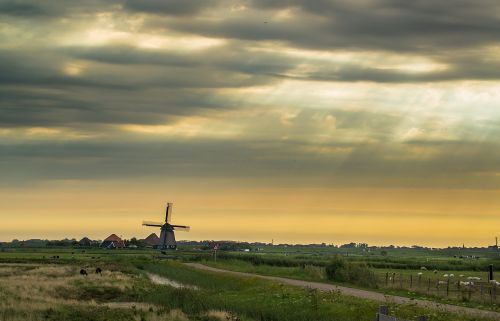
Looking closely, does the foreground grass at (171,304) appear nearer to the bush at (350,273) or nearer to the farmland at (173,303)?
the farmland at (173,303)

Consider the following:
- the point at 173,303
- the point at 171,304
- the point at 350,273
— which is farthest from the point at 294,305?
the point at 350,273

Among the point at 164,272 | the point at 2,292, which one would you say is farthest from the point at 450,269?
the point at 2,292

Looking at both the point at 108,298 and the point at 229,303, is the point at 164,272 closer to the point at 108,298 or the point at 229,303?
the point at 108,298

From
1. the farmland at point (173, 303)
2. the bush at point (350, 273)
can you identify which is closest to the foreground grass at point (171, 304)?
the farmland at point (173, 303)

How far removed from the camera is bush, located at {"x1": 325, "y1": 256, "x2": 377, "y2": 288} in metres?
71.0

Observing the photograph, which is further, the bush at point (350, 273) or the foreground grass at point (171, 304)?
the bush at point (350, 273)

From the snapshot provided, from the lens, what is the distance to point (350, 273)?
74188mm

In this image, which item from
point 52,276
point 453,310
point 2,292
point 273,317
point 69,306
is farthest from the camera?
point 52,276

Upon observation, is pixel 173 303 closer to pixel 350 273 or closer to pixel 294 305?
pixel 294 305

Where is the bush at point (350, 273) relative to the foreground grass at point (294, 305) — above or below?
above

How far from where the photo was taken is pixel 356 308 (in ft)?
144

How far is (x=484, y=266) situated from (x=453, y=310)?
84562mm

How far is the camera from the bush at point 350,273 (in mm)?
71000

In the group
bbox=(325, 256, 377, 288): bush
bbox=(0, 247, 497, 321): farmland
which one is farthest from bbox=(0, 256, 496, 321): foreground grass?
bbox=(325, 256, 377, 288): bush
